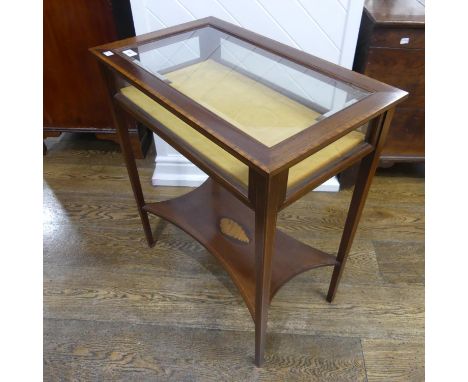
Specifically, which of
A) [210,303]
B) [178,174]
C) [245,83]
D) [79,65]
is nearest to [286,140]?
[245,83]

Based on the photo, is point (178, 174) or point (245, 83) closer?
point (245, 83)

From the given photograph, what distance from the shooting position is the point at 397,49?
3.84 feet

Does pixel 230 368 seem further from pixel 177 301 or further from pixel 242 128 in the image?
pixel 242 128

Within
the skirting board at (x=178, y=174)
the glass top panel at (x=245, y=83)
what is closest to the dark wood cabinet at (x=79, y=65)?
the skirting board at (x=178, y=174)

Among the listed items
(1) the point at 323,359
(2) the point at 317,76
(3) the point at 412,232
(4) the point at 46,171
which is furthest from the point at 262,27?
(4) the point at 46,171

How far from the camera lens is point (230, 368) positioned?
0.97 m

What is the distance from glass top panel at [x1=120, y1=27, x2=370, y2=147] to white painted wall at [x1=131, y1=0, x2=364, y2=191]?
27 cm

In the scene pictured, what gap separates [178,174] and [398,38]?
3.10 feet

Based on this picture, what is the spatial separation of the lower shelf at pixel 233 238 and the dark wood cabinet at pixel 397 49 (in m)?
0.65

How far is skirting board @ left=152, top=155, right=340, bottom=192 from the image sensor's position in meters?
1.50

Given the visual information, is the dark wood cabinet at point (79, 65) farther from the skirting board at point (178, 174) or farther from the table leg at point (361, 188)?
the table leg at point (361, 188)

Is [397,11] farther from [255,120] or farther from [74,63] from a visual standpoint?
[74,63]

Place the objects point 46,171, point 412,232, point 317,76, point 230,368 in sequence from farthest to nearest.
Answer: point 46,171 → point 412,232 → point 230,368 → point 317,76

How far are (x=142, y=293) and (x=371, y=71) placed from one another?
3.44 ft
